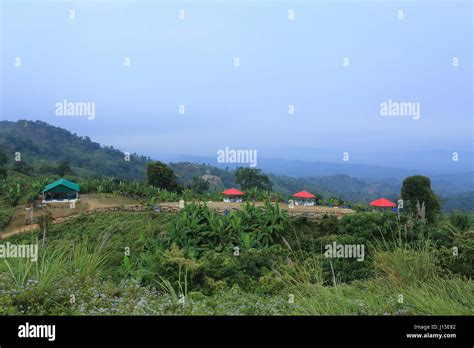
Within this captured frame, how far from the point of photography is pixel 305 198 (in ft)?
54.0

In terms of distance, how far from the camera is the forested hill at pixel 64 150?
142 feet

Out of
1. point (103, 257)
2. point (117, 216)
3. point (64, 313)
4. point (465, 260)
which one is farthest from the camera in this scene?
point (117, 216)

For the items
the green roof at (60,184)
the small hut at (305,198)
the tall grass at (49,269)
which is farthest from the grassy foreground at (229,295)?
the green roof at (60,184)

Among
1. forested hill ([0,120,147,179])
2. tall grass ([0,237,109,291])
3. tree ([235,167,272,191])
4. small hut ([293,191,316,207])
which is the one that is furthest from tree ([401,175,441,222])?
forested hill ([0,120,147,179])

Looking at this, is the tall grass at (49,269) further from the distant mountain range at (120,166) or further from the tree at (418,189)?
the distant mountain range at (120,166)

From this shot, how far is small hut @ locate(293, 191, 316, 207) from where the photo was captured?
52.3 feet

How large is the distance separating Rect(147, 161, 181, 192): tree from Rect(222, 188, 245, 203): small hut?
6.54 metres

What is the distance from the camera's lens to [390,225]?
9977 mm

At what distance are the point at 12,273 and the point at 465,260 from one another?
6.75 metres

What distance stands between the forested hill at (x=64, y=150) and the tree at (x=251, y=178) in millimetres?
20055
